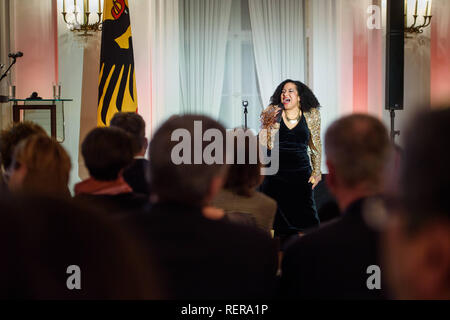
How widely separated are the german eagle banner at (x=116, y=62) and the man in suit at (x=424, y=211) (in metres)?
5.64

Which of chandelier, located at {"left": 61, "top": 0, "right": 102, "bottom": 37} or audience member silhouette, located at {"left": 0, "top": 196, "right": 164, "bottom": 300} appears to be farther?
chandelier, located at {"left": 61, "top": 0, "right": 102, "bottom": 37}

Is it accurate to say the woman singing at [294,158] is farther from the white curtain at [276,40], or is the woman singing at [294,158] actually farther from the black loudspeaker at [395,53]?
the white curtain at [276,40]

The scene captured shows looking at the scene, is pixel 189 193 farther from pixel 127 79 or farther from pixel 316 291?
pixel 127 79

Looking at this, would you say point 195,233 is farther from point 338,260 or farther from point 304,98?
point 304,98

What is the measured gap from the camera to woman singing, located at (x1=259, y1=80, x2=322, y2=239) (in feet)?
17.2

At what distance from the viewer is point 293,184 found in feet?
17.3

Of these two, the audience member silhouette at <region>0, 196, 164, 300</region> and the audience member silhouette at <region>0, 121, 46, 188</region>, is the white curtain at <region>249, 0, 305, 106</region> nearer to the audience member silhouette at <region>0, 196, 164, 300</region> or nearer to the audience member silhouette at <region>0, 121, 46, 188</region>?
the audience member silhouette at <region>0, 121, 46, 188</region>

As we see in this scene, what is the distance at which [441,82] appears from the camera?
7.38 meters

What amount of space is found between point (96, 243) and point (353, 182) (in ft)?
4.37

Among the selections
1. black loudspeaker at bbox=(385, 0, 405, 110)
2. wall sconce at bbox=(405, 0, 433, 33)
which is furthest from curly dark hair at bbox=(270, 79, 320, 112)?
wall sconce at bbox=(405, 0, 433, 33)

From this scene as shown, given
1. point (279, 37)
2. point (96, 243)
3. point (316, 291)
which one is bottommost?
point (316, 291)

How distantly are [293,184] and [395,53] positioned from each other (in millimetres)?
2096

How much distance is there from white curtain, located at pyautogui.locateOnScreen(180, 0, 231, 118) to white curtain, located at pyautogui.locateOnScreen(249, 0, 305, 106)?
41cm
